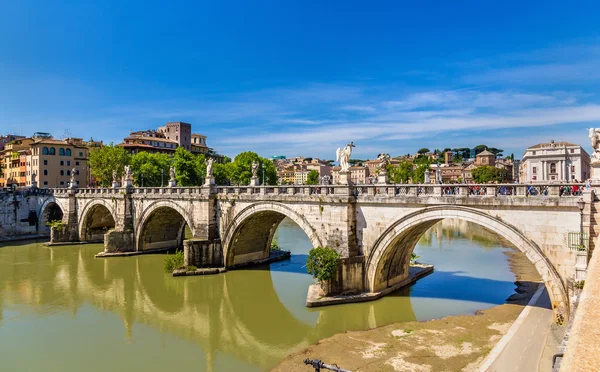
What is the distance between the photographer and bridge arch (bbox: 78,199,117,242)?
42406 mm

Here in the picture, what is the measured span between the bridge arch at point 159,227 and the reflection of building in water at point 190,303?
249cm

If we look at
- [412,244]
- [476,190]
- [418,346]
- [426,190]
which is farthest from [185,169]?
[418,346]

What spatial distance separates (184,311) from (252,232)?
883cm

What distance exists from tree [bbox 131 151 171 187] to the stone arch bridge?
863 inches

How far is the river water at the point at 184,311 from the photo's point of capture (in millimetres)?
15969

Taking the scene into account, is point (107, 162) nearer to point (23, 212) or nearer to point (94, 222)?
point (23, 212)

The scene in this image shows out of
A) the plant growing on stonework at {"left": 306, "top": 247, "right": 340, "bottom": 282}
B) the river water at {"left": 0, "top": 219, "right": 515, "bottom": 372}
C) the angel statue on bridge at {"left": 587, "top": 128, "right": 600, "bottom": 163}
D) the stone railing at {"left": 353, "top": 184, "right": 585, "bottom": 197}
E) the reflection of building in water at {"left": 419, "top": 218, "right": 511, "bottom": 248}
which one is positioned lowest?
the river water at {"left": 0, "top": 219, "right": 515, "bottom": 372}

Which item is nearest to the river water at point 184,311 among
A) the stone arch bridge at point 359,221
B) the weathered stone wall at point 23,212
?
the stone arch bridge at point 359,221

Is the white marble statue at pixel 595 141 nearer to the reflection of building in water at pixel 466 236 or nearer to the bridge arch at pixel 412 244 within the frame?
the bridge arch at pixel 412 244

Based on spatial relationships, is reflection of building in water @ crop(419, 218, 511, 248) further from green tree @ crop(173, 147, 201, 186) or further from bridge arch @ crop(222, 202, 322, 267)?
green tree @ crop(173, 147, 201, 186)

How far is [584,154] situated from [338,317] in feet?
217

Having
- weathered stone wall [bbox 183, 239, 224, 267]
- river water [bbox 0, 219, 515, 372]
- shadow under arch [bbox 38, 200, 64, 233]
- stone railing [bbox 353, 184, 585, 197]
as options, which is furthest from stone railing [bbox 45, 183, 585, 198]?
shadow under arch [bbox 38, 200, 64, 233]

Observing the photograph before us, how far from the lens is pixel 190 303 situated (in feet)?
75.0

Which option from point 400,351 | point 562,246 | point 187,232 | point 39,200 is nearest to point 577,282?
point 562,246
